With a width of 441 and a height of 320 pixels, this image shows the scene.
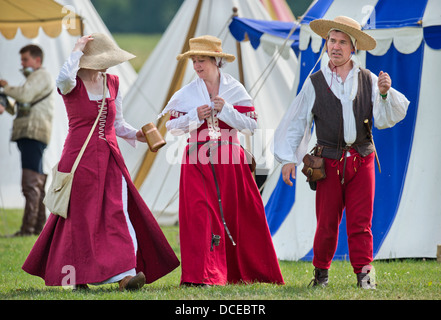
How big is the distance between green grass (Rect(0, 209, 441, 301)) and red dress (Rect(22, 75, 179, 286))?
140 millimetres

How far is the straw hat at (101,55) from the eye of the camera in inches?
196

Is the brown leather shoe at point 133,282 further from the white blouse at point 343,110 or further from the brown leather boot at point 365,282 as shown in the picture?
the brown leather boot at point 365,282

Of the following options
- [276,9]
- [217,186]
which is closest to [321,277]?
[217,186]

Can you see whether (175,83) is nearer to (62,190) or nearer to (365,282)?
(62,190)

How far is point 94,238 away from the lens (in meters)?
4.86

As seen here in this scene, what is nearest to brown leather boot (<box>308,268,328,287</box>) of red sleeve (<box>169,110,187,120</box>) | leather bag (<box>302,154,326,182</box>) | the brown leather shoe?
leather bag (<box>302,154,326,182</box>)

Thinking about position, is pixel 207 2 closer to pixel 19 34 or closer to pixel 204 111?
pixel 19 34

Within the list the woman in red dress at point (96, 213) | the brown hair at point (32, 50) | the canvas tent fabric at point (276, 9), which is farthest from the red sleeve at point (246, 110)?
the canvas tent fabric at point (276, 9)

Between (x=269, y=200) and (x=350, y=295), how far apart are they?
8.58 feet

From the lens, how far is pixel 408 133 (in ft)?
21.2

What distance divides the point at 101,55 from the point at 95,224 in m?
1.01

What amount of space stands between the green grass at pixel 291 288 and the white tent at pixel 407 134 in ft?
0.75

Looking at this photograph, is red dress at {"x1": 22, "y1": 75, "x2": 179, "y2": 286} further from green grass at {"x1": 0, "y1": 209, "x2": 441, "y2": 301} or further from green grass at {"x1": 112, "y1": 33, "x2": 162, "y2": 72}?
green grass at {"x1": 112, "y1": 33, "x2": 162, "y2": 72}

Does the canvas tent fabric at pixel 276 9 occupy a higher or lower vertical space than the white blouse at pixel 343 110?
higher
